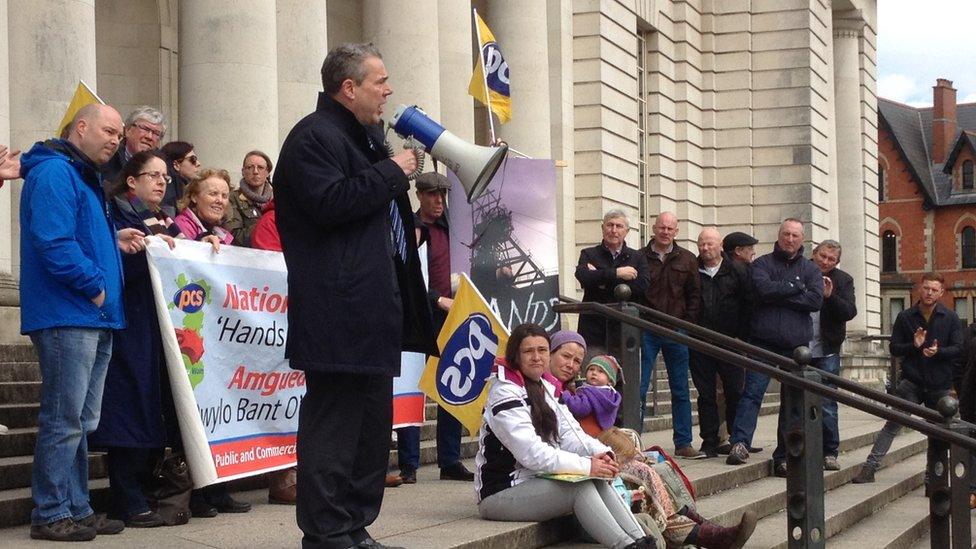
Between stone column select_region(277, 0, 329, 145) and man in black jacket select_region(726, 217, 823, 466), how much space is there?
16.9ft

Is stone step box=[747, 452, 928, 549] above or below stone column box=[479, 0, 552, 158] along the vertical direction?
below

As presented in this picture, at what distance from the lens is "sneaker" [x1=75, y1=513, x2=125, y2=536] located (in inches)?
248

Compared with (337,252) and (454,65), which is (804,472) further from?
(454,65)

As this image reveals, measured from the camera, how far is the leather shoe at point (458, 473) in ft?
29.8

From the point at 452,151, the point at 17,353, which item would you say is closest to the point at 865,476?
the point at 17,353

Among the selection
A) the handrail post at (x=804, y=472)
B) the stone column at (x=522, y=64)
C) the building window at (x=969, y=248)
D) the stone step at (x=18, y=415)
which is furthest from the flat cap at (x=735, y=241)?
the building window at (x=969, y=248)

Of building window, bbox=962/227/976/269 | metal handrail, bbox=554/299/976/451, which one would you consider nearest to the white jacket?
metal handrail, bbox=554/299/976/451

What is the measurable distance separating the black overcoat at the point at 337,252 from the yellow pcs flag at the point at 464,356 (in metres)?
3.41

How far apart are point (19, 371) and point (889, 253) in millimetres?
71324

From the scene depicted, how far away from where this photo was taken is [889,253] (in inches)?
2990

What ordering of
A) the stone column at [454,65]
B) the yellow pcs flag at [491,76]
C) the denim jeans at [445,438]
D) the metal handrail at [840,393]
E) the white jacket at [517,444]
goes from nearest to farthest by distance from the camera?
the white jacket at [517,444]
the metal handrail at [840,393]
the denim jeans at [445,438]
the yellow pcs flag at [491,76]
the stone column at [454,65]

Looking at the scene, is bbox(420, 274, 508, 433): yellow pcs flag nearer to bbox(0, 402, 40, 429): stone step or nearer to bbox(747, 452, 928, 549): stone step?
bbox(747, 452, 928, 549): stone step

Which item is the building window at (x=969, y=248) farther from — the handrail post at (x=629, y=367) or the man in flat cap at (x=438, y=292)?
the man in flat cap at (x=438, y=292)

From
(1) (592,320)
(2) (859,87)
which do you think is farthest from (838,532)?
(2) (859,87)
